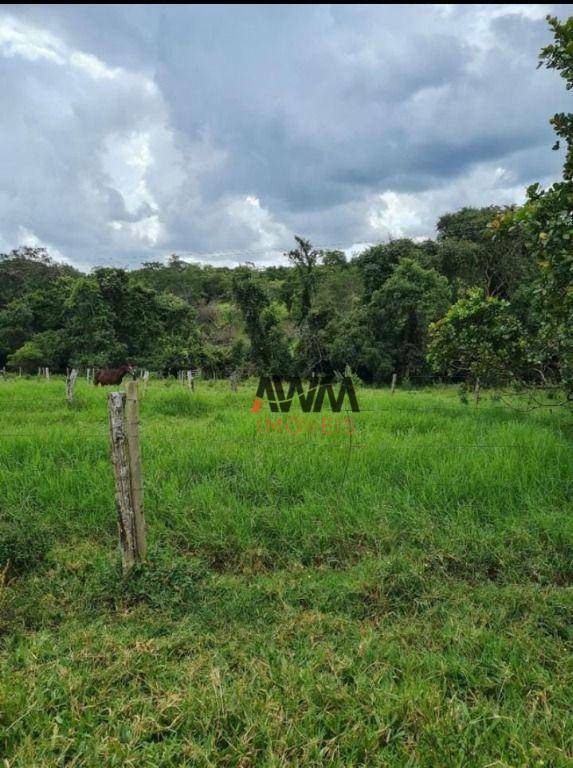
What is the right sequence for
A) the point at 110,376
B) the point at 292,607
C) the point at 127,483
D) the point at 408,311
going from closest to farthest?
the point at 292,607 < the point at 127,483 < the point at 110,376 < the point at 408,311

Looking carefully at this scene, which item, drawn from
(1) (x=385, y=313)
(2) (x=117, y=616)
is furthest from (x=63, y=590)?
(1) (x=385, y=313)

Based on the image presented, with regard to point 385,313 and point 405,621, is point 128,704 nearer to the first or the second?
point 405,621

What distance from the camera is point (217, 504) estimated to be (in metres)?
4.29

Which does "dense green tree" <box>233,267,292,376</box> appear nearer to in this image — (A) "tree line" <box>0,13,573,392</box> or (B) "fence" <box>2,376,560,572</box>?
(A) "tree line" <box>0,13,573,392</box>

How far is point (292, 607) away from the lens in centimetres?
306

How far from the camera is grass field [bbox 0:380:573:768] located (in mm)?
2049

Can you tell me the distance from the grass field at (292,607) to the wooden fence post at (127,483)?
0.17m

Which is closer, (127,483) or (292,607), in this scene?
(292,607)

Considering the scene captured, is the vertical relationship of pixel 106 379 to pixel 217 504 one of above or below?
above

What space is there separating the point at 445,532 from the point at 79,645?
114 inches

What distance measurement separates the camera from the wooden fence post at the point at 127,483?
130 inches

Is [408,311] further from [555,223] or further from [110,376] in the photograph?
[555,223]

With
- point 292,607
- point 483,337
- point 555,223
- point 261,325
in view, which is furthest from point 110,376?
point 555,223

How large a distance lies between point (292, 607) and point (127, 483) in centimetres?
149
